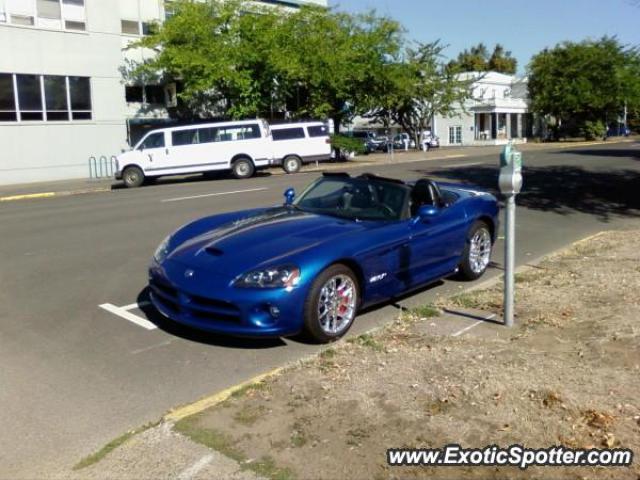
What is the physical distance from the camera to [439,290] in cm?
702

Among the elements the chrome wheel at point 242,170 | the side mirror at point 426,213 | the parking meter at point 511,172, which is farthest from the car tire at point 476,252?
the chrome wheel at point 242,170

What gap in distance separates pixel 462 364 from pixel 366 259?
130 cm

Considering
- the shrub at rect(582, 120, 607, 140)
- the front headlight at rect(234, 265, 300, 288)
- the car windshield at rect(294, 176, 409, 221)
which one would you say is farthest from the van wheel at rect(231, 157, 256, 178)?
the shrub at rect(582, 120, 607, 140)

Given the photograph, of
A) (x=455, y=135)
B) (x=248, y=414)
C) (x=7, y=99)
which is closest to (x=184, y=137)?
(x=7, y=99)

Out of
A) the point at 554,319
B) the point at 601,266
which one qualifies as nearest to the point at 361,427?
the point at 554,319

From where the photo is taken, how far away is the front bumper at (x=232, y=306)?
4922 mm

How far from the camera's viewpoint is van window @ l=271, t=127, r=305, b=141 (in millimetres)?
25156

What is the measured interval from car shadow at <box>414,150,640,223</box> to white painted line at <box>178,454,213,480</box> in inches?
412

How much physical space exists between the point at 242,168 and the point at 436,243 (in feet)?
58.5

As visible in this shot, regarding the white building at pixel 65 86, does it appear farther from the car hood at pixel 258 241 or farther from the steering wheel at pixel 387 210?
the steering wheel at pixel 387 210

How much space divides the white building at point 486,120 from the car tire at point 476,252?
163 feet

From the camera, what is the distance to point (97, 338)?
5605 millimetres

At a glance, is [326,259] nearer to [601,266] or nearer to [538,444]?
[538,444]

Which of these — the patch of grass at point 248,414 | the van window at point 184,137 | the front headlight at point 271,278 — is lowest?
the patch of grass at point 248,414
